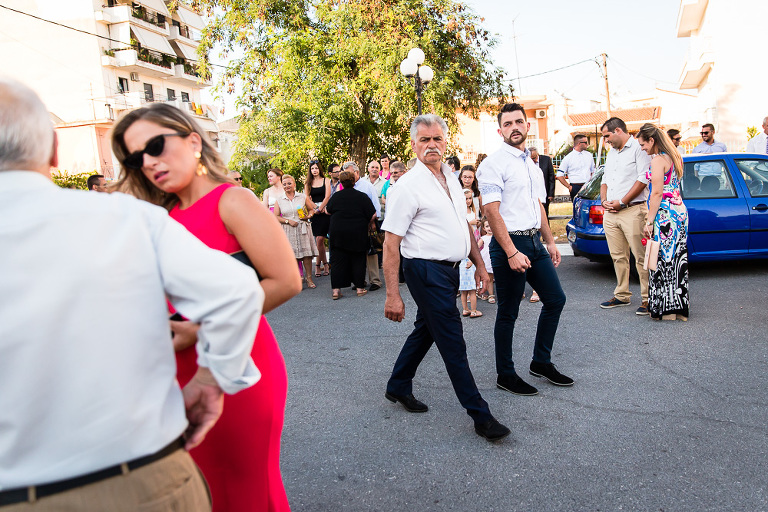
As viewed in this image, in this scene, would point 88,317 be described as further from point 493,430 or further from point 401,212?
point 493,430

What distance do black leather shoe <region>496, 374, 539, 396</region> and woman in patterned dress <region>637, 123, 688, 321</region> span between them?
7.98 ft

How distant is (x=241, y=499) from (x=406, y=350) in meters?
2.22

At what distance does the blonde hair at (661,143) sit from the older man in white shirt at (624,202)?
0.44 m

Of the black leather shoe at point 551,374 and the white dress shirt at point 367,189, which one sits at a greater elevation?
the white dress shirt at point 367,189

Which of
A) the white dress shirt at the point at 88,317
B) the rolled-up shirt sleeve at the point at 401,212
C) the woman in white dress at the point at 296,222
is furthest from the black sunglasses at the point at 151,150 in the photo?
the woman in white dress at the point at 296,222

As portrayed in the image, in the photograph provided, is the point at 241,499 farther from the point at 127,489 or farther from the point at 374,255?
the point at 374,255

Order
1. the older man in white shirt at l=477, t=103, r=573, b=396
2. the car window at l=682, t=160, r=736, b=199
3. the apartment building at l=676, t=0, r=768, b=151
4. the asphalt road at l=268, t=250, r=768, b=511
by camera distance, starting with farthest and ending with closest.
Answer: the apartment building at l=676, t=0, r=768, b=151
the car window at l=682, t=160, r=736, b=199
the older man in white shirt at l=477, t=103, r=573, b=396
the asphalt road at l=268, t=250, r=768, b=511

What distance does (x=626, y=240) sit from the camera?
21.6 ft

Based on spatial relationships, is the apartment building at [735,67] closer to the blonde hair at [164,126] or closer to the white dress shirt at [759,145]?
the white dress shirt at [759,145]

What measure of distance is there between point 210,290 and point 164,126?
83 centimetres

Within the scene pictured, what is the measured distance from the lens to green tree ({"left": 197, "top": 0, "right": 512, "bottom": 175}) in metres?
17.3

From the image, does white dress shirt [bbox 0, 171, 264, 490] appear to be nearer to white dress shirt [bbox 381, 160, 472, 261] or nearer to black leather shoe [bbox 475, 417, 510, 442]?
white dress shirt [bbox 381, 160, 472, 261]

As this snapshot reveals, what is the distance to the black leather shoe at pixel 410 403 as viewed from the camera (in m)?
4.09

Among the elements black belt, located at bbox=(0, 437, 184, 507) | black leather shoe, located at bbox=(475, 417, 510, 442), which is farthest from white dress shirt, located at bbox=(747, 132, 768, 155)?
black belt, located at bbox=(0, 437, 184, 507)
